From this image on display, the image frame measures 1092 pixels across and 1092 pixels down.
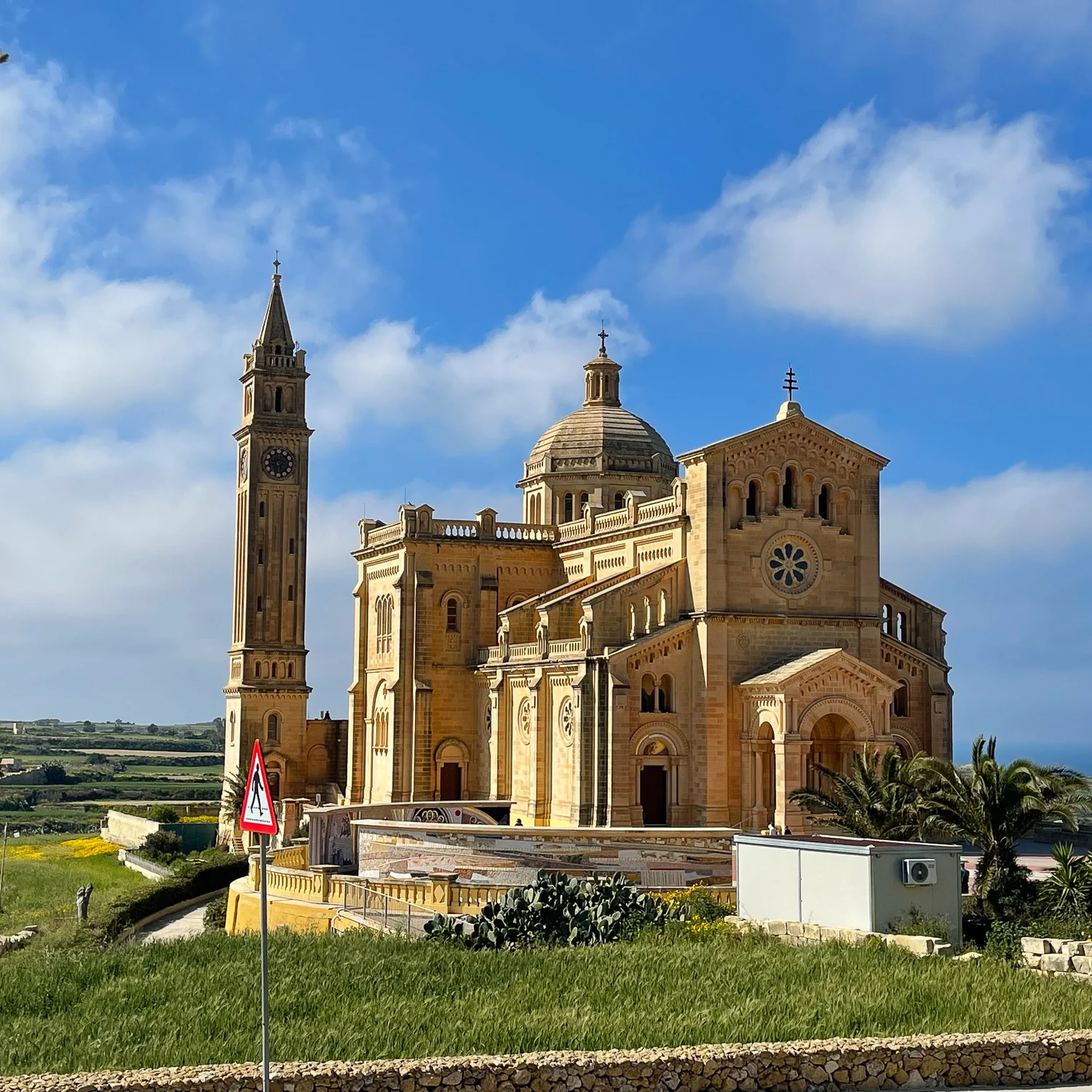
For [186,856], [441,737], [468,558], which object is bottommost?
[186,856]

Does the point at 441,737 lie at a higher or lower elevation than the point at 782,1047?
higher

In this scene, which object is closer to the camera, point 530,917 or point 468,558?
point 530,917

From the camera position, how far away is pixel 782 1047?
17.5m

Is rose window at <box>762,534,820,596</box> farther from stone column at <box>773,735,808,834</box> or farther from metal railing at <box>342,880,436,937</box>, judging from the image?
metal railing at <box>342,880,436,937</box>

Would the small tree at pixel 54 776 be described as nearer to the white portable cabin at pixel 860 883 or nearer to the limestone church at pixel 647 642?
the limestone church at pixel 647 642

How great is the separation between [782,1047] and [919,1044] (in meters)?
1.68

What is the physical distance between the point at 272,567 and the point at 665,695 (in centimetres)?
2697

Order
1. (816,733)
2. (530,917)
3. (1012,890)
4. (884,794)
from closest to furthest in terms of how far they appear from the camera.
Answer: (530,917) → (1012,890) → (884,794) → (816,733)

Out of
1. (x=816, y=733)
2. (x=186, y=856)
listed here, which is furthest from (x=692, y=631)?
(x=186, y=856)

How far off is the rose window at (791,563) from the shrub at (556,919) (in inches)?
827

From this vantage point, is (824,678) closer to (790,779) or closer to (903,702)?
(790,779)

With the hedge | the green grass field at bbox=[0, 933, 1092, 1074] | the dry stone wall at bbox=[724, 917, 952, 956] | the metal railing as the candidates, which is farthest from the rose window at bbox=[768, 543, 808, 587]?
the green grass field at bbox=[0, 933, 1092, 1074]

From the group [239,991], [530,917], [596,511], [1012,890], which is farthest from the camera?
[596,511]

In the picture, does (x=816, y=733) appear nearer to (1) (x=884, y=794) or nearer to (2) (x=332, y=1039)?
(1) (x=884, y=794)
